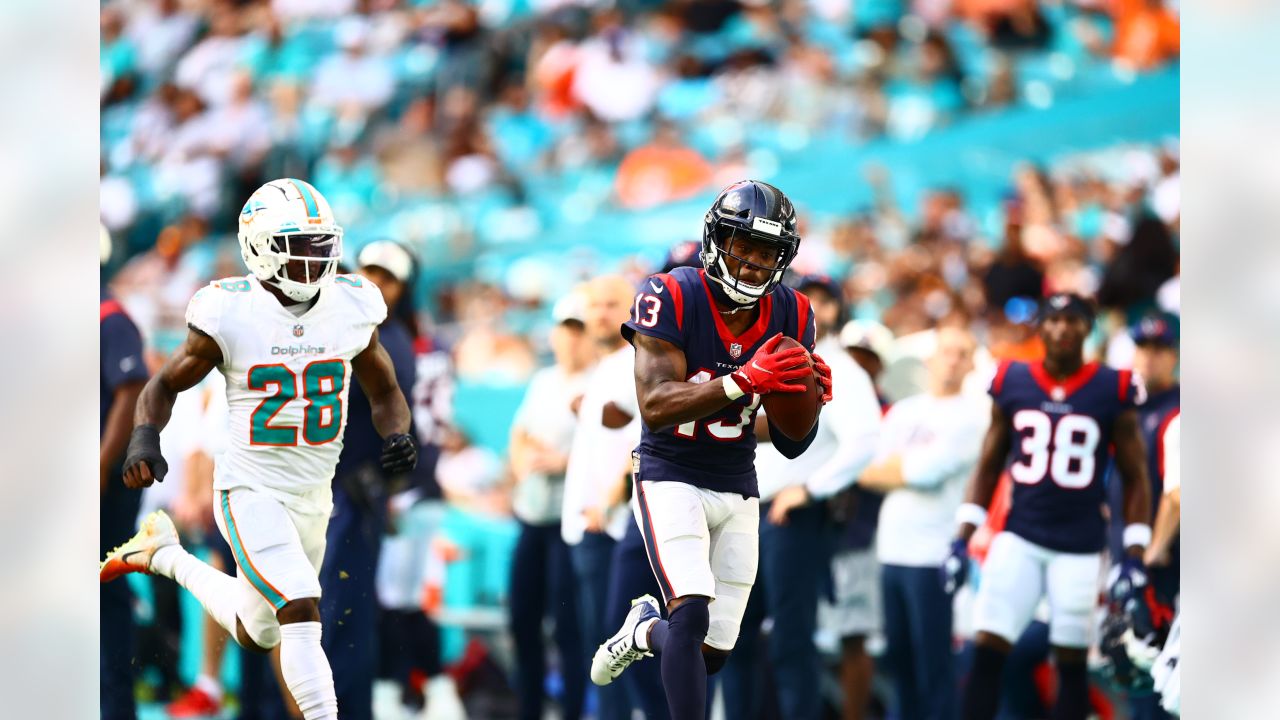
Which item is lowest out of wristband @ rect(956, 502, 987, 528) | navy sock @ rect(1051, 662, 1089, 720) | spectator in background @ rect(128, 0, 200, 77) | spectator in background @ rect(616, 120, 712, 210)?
navy sock @ rect(1051, 662, 1089, 720)

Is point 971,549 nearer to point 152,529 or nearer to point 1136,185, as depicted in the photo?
point 1136,185

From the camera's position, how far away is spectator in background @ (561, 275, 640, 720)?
5.91 meters

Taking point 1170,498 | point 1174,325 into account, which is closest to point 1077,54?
point 1174,325

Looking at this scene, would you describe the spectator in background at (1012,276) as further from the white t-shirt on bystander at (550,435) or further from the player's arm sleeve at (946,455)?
the white t-shirt on bystander at (550,435)

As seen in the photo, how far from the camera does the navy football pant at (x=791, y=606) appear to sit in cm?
611

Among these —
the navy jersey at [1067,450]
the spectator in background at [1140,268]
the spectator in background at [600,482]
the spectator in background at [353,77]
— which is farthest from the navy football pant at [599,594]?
the spectator in background at [353,77]

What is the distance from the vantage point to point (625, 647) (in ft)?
16.1

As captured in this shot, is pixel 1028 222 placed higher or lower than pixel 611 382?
higher

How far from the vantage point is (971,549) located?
662cm

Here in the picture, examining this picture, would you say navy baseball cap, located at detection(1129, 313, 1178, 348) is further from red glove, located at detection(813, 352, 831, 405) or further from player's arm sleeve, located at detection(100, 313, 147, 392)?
player's arm sleeve, located at detection(100, 313, 147, 392)

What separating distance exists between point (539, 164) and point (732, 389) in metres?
4.49

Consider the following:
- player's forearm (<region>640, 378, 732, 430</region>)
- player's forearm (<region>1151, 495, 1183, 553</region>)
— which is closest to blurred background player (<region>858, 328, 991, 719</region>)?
player's forearm (<region>1151, 495, 1183, 553</region>)

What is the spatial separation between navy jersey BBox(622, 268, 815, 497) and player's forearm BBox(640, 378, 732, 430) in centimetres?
8

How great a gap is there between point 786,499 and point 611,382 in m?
0.85
